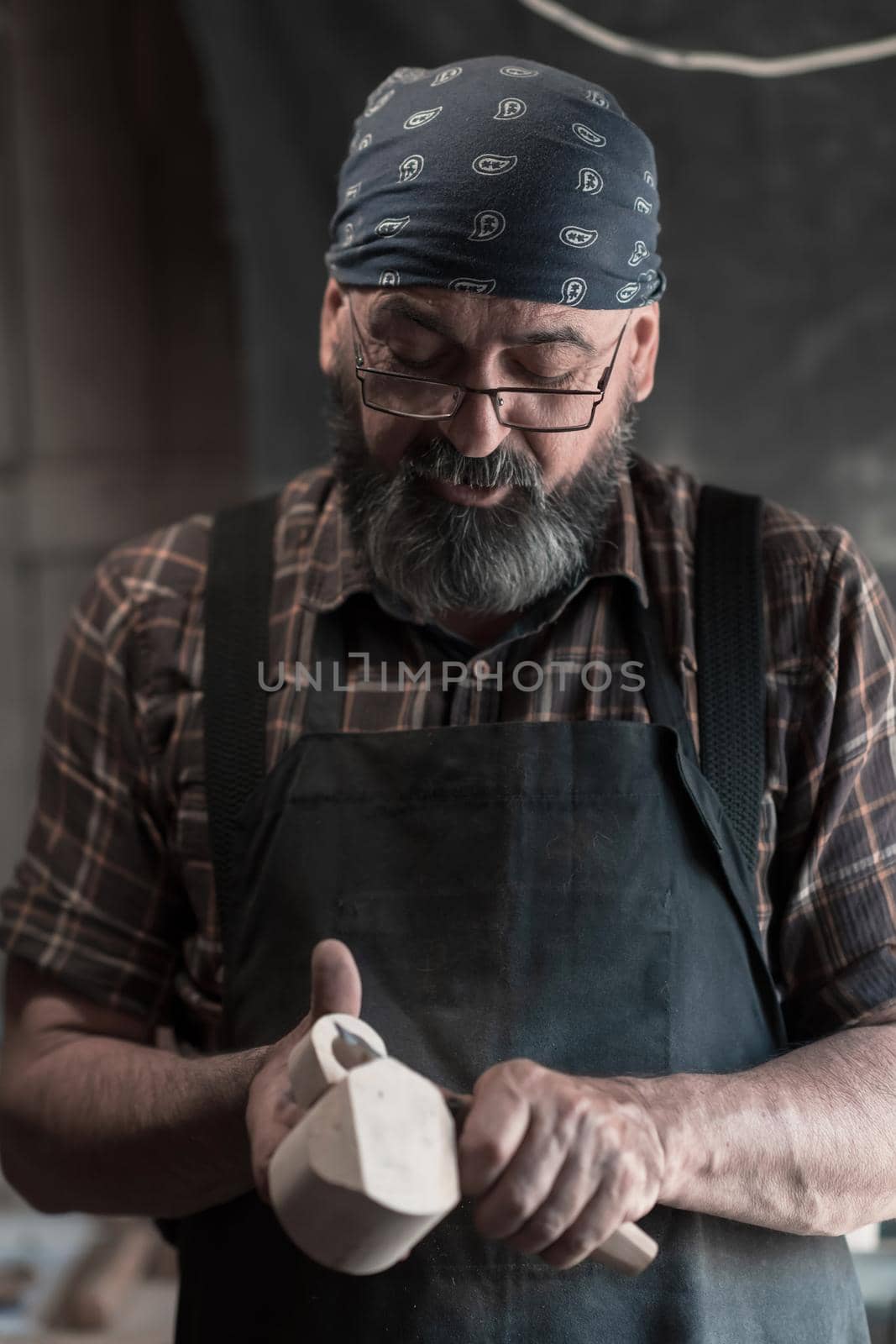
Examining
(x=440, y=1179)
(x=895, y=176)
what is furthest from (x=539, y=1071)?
(x=895, y=176)

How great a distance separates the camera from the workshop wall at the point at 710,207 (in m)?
1.83

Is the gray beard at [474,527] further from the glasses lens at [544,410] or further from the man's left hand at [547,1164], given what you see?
the man's left hand at [547,1164]

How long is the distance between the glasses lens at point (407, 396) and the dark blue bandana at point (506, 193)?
10 centimetres

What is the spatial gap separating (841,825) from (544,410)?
1.67ft

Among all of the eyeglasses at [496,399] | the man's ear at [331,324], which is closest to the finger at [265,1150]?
the eyeglasses at [496,399]

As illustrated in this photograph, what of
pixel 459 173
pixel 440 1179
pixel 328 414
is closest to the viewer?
pixel 440 1179

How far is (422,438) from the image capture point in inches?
52.8

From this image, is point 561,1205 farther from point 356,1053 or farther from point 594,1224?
point 356,1053

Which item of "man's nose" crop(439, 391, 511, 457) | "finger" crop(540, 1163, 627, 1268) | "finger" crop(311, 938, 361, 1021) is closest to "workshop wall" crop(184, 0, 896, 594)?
"man's nose" crop(439, 391, 511, 457)

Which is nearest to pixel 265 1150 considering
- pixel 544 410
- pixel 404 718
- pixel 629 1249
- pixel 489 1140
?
pixel 489 1140

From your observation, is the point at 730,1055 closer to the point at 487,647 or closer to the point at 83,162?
the point at 487,647

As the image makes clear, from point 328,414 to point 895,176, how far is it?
0.95 metres

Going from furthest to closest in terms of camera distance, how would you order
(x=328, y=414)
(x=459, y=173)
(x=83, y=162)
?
(x=83, y=162), (x=328, y=414), (x=459, y=173)

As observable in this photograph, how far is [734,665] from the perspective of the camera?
133cm
